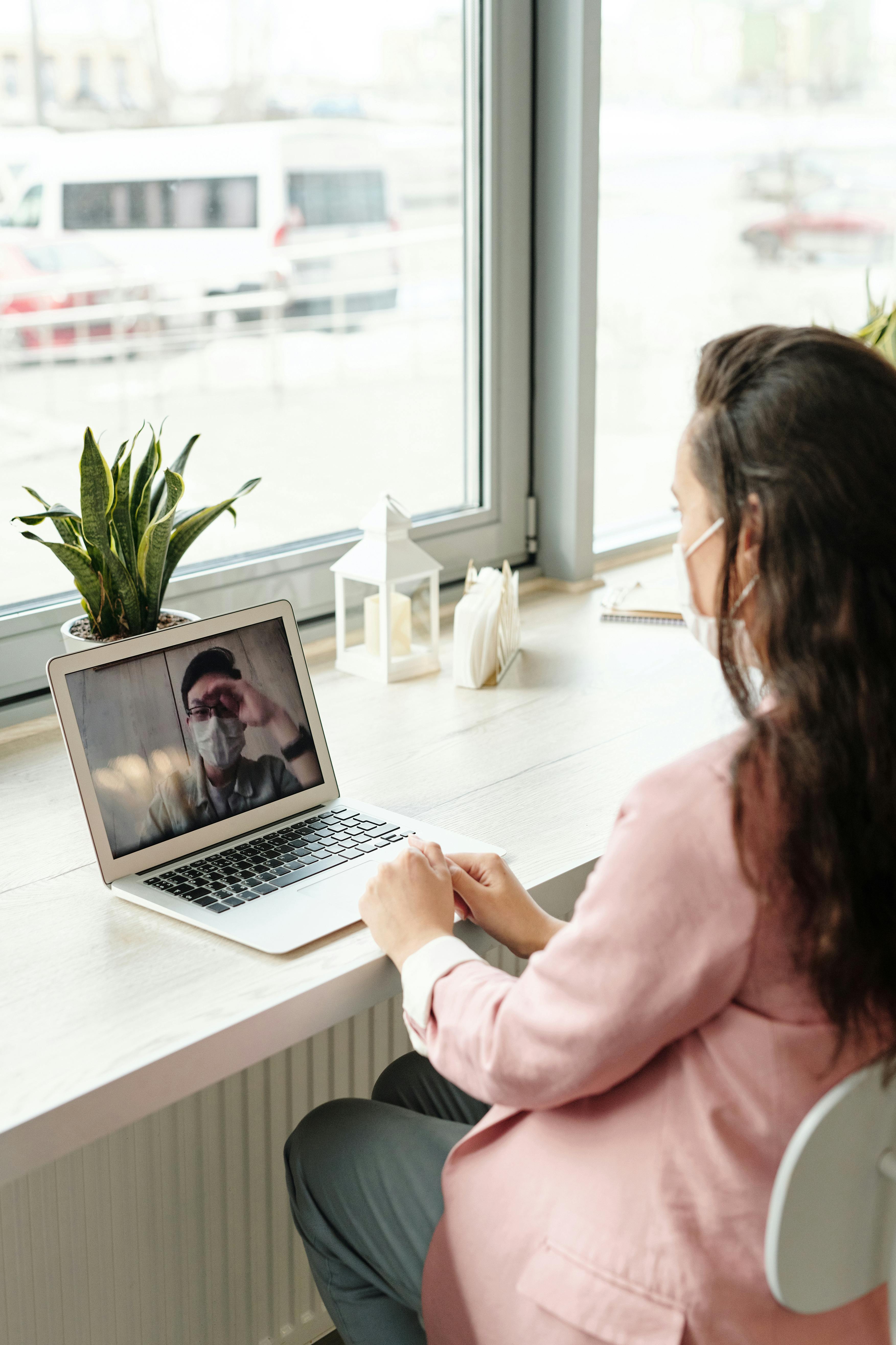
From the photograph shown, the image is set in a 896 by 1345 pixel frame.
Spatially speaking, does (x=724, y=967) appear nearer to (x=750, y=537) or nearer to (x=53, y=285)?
(x=750, y=537)

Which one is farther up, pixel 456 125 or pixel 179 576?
pixel 456 125

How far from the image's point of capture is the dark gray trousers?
3.56 feet

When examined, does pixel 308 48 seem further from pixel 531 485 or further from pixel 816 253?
pixel 816 253

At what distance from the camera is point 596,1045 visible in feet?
2.72

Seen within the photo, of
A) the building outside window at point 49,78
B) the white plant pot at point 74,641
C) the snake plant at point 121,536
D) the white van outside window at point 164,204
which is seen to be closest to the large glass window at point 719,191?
the white van outside window at point 164,204

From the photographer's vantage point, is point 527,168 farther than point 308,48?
Yes

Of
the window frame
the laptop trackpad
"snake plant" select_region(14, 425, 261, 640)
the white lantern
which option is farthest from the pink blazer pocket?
the window frame

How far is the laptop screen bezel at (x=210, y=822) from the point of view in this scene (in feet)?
3.82

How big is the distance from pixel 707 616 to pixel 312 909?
0.42m

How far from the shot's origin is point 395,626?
180cm

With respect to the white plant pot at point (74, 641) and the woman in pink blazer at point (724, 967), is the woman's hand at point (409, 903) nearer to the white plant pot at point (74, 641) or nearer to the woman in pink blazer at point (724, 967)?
the woman in pink blazer at point (724, 967)

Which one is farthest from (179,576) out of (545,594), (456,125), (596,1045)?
(596,1045)

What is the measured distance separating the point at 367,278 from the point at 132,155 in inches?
17.5

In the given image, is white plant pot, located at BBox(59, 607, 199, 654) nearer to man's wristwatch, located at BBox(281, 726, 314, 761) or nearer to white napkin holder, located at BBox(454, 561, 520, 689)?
man's wristwatch, located at BBox(281, 726, 314, 761)
